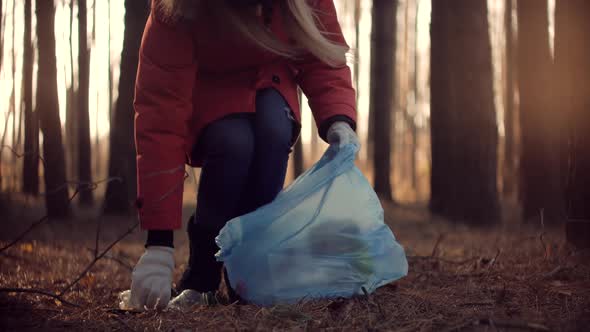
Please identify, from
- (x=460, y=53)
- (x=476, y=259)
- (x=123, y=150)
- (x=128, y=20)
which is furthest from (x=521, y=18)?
(x=123, y=150)

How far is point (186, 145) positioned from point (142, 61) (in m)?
0.30

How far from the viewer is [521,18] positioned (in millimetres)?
4523

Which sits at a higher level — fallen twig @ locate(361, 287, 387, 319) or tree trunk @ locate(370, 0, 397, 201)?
tree trunk @ locate(370, 0, 397, 201)

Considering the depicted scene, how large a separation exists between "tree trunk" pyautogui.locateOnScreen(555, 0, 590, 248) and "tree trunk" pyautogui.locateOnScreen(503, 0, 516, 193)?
682cm

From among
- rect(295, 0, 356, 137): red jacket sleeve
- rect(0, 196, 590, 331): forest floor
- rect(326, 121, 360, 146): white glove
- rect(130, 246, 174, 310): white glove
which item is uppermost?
rect(295, 0, 356, 137): red jacket sleeve

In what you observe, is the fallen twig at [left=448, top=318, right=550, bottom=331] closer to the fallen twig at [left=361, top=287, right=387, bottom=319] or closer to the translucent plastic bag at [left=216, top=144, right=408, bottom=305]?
the fallen twig at [left=361, top=287, right=387, bottom=319]

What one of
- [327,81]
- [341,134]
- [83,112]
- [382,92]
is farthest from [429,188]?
[83,112]

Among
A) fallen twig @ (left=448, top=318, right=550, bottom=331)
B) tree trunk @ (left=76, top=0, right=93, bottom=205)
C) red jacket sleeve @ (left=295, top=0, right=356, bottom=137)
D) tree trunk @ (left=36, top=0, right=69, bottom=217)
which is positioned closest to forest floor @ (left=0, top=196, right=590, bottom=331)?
fallen twig @ (left=448, top=318, right=550, bottom=331)

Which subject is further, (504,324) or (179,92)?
(179,92)

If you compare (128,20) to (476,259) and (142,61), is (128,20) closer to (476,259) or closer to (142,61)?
(142,61)

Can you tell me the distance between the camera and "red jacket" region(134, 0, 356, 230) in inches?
69.9

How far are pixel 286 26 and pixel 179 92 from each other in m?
0.40

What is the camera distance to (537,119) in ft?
14.3

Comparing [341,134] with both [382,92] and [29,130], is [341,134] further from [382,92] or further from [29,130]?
[382,92]
